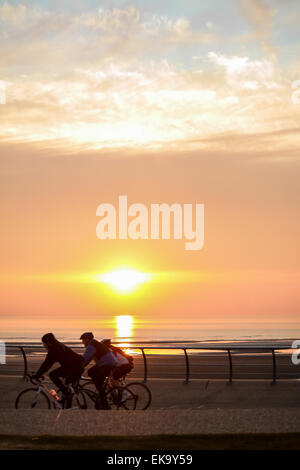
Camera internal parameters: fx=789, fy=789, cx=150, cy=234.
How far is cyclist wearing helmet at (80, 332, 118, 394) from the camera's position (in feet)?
56.1

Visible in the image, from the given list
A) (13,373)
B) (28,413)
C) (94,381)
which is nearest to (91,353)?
(94,381)

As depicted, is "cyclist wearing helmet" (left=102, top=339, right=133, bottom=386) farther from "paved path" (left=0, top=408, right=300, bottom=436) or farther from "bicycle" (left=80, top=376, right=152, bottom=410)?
"paved path" (left=0, top=408, right=300, bottom=436)

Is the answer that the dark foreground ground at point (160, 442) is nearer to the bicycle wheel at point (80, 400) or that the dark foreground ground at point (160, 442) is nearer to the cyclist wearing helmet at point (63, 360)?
the cyclist wearing helmet at point (63, 360)

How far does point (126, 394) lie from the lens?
17641mm

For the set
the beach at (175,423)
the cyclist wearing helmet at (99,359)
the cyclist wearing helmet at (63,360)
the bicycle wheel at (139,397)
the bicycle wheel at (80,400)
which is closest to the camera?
the beach at (175,423)

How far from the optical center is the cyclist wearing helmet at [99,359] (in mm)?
17109

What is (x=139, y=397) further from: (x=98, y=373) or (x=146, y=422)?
(x=146, y=422)

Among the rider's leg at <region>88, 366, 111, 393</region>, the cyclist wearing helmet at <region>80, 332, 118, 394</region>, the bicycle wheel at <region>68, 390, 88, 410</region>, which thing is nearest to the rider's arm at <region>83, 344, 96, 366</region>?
the cyclist wearing helmet at <region>80, 332, 118, 394</region>

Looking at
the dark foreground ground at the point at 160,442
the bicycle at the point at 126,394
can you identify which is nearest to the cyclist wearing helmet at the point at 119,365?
the bicycle at the point at 126,394

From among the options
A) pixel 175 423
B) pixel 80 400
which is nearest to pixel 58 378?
pixel 80 400

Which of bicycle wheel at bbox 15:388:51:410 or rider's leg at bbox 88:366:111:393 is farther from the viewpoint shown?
bicycle wheel at bbox 15:388:51:410
